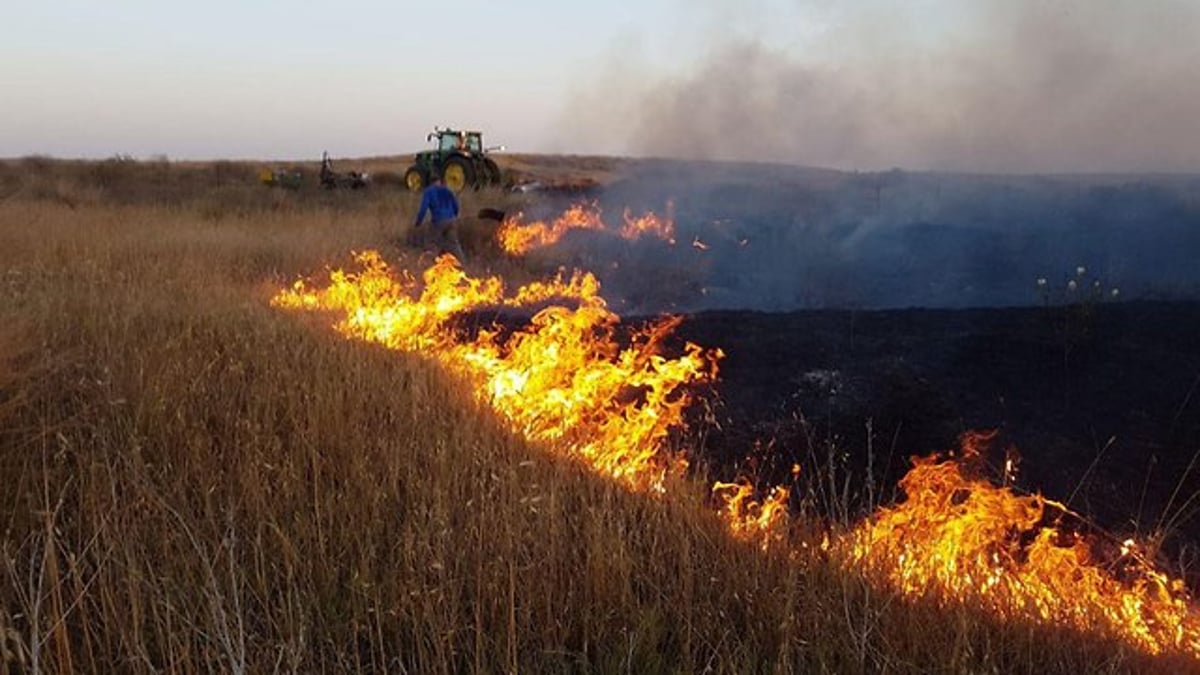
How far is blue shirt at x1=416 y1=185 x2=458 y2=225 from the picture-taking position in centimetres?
1372

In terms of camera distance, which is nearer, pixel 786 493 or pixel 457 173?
pixel 786 493

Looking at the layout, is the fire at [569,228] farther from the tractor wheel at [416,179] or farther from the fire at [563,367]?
the tractor wheel at [416,179]

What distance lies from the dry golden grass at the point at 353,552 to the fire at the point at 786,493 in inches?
7.8

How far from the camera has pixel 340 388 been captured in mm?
4527

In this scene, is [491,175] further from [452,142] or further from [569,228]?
[569,228]

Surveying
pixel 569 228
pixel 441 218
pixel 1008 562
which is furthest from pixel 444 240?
pixel 1008 562

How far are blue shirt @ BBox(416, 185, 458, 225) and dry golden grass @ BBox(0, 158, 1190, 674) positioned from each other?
28.4ft

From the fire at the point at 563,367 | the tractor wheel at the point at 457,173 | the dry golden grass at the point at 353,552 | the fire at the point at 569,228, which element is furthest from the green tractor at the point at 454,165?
the dry golden grass at the point at 353,552

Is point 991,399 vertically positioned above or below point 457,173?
below

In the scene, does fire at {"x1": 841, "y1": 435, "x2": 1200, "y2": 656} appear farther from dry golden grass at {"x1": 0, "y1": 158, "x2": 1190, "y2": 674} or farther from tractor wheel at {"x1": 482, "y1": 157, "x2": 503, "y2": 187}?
tractor wheel at {"x1": 482, "y1": 157, "x2": 503, "y2": 187}

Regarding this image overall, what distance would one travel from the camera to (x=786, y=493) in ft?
13.3

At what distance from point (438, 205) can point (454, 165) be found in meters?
12.5

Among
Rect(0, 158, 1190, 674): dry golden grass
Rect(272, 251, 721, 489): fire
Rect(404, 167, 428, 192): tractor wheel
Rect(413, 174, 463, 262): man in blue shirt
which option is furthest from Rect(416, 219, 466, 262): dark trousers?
Rect(404, 167, 428, 192): tractor wheel

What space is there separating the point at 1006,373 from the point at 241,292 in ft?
22.3
